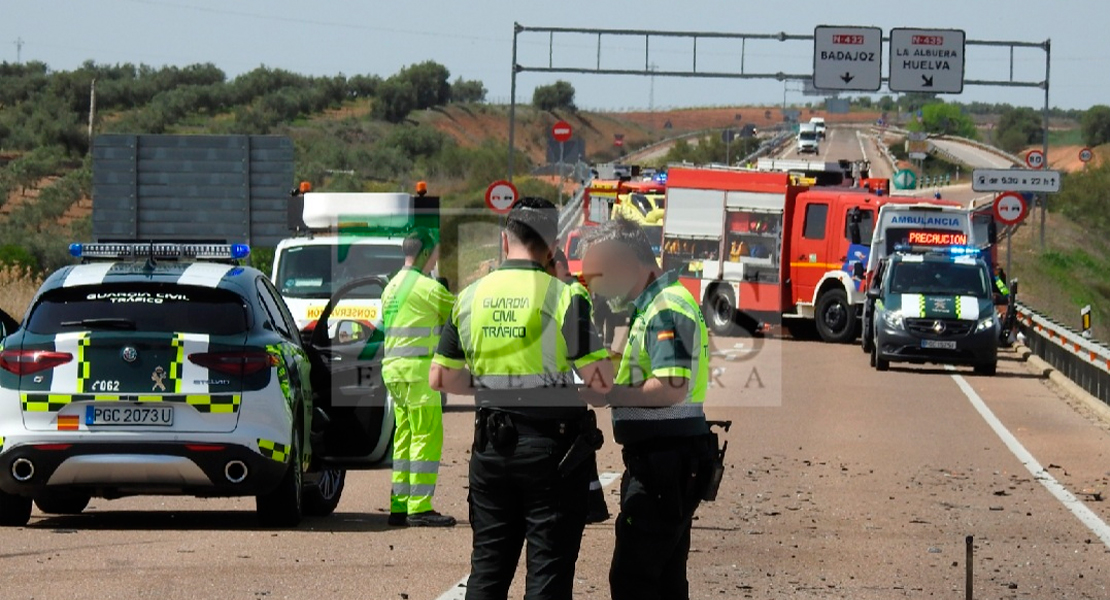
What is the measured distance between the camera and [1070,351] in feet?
81.3

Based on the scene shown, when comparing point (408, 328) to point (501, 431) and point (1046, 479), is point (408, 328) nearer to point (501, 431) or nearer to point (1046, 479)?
point (501, 431)

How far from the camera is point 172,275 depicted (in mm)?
10398

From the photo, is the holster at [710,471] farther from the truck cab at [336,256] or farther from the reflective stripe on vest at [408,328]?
the truck cab at [336,256]

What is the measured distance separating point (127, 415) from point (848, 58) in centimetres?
3438

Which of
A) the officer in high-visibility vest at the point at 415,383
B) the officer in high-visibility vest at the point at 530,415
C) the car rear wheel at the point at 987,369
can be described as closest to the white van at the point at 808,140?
the car rear wheel at the point at 987,369

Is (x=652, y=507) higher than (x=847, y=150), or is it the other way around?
(x=847, y=150)

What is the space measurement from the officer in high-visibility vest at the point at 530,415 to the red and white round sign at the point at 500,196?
30574mm

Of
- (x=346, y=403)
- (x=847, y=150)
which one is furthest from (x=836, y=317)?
(x=847, y=150)

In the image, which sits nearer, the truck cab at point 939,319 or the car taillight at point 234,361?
the car taillight at point 234,361

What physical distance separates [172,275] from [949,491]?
243 inches

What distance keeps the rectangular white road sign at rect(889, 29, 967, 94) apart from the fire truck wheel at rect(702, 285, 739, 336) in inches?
424

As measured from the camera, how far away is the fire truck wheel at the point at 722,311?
3363cm

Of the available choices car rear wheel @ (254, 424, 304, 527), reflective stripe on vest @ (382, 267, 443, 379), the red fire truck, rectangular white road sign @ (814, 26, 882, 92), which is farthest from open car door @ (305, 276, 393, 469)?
rectangular white road sign @ (814, 26, 882, 92)

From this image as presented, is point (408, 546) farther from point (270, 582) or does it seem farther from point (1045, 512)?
point (1045, 512)
